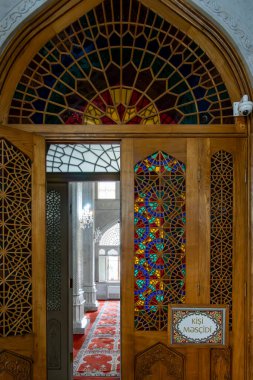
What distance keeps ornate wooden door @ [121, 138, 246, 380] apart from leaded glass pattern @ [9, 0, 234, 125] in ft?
0.88

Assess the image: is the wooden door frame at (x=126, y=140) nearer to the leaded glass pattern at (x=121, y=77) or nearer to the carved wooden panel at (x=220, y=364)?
the leaded glass pattern at (x=121, y=77)

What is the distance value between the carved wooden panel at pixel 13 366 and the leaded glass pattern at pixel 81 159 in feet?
6.98

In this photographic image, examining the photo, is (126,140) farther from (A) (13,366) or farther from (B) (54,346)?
(B) (54,346)

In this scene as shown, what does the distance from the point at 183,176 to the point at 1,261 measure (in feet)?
5.05

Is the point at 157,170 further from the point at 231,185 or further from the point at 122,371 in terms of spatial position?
the point at 122,371

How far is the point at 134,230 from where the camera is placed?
277cm

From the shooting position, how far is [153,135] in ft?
8.98

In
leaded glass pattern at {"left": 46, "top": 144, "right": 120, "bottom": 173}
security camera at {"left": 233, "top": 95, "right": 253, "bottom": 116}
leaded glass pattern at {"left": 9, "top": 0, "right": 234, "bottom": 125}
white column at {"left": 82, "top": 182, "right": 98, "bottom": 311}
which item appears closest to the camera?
security camera at {"left": 233, "top": 95, "right": 253, "bottom": 116}

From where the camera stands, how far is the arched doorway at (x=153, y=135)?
2.71m

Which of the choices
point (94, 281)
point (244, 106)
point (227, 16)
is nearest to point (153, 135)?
point (244, 106)

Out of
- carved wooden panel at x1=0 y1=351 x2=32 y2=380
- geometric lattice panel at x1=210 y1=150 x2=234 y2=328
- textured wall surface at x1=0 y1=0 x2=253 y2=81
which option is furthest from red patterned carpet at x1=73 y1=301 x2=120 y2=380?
textured wall surface at x1=0 y1=0 x2=253 y2=81

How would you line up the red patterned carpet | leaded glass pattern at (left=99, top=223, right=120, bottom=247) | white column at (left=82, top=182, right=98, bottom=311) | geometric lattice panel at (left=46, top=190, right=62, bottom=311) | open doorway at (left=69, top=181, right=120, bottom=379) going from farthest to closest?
leaded glass pattern at (left=99, top=223, right=120, bottom=247)
white column at (left=82, top=182, right=98, bottom=311)
open doorway at (left=69, top=181, right=120, bottom=379)
the red patterned carpet
geometric lattice panel at (left=46, top=190, right=62, bottom=311)

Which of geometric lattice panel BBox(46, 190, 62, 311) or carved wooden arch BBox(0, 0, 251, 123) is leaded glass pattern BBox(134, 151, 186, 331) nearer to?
carved wooden arch BBox(0, 0, 251, 123)

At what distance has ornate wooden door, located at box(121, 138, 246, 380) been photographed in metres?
2.71
